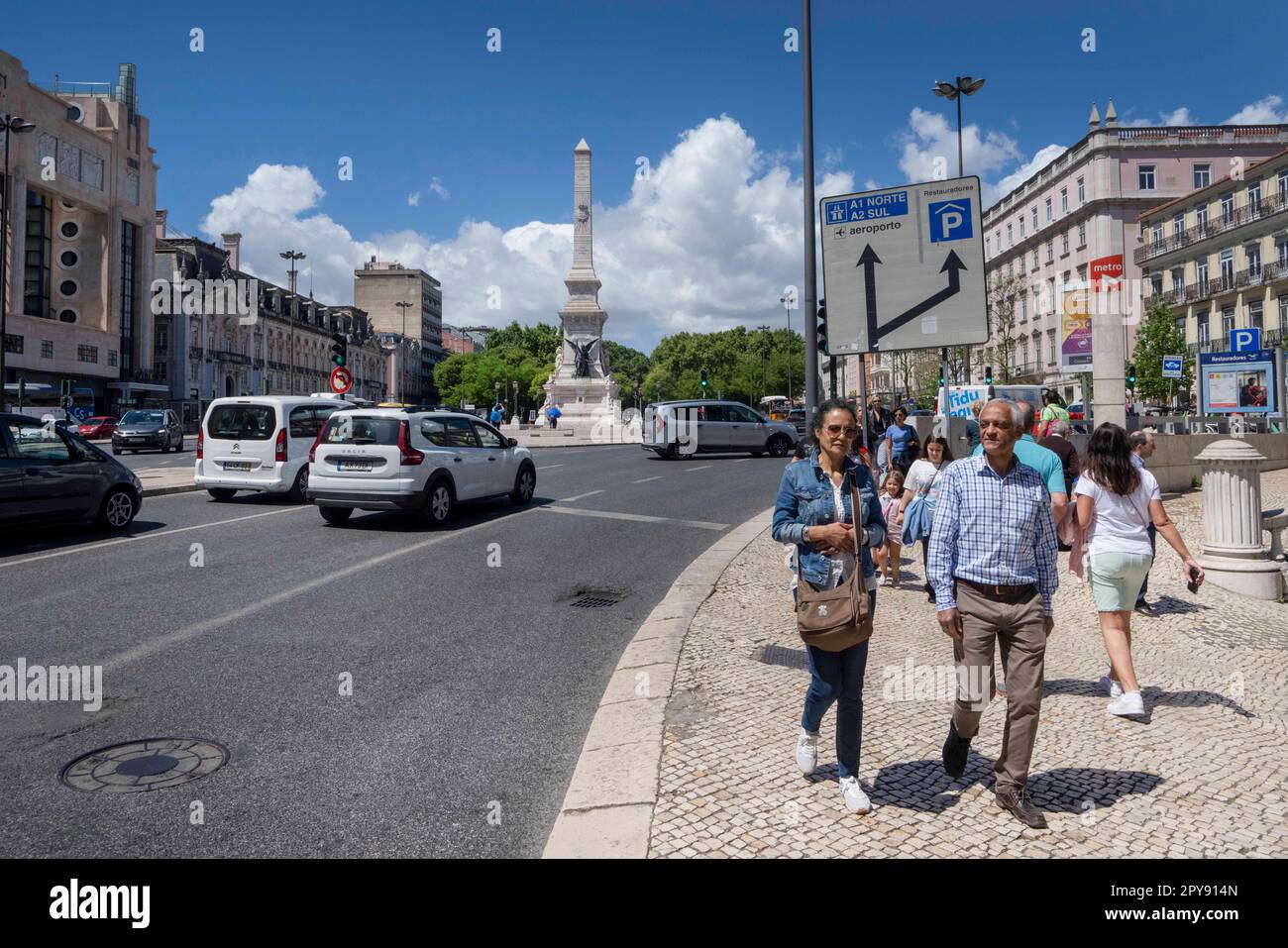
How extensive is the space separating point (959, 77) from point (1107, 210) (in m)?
33.1

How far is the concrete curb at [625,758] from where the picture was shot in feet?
11.4

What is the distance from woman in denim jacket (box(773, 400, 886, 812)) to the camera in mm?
3918

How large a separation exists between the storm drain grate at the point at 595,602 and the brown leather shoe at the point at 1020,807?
15.4 ft

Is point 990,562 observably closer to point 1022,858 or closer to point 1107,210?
point 1022,858

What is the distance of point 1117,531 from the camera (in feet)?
18.3

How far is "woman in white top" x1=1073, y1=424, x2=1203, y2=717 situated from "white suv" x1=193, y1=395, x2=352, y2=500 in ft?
42.4

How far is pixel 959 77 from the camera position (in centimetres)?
2953

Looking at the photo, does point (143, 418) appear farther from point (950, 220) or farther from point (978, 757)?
point (978, 757)

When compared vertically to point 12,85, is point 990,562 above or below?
below

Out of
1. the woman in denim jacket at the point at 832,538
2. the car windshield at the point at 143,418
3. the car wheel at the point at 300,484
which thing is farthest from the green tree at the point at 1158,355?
the woman in denim jacket at the point at 832,538

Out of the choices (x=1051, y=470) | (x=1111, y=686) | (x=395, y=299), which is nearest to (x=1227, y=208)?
(x=1051, y=470)

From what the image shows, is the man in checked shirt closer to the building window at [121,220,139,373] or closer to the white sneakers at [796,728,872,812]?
the white sneakers at [796,728,872,812]
